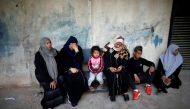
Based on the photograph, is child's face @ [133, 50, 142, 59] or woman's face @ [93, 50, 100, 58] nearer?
woman's face @ [93, 50, 100, 58]

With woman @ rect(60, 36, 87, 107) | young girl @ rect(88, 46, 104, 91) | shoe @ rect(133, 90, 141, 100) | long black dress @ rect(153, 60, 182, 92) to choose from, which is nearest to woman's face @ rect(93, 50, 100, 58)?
young girl @ rect(88, 46, 104, 91)

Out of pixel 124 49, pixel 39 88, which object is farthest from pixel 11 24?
pixel 124 49

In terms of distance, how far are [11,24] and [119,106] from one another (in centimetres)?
312

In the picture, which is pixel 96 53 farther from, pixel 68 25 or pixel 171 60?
pixel 171 60

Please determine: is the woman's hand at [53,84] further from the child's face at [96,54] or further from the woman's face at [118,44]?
the woman's face at [118,44]

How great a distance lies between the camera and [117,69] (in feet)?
17.7

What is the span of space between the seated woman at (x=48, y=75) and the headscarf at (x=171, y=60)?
2649mm

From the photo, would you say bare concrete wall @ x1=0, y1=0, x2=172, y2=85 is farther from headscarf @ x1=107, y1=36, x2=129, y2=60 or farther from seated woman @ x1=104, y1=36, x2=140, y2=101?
seated woman @ x1=104, y1=36, x2=140, y2=101

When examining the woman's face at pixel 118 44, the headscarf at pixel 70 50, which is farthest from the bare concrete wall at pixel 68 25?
the woman's face at pixel 118 44

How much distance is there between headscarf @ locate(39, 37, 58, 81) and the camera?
5035mm

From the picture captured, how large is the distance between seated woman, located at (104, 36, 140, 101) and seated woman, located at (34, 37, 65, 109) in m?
1.12

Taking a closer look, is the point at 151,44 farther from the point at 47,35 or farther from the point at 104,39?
the point at 47,35

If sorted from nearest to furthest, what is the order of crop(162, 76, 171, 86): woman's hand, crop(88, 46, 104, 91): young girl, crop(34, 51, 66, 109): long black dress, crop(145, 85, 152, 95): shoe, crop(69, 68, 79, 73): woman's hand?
crop(34, 51, 66, 109): long black dress → crop(69, 68, 79, 73): woman's hand → crop(88, 46, 104, 91): young girl → crop(145, 85, 152, 95): shoe → crop(162, 76, 171, 86): woman's hand

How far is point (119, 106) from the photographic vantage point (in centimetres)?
510
